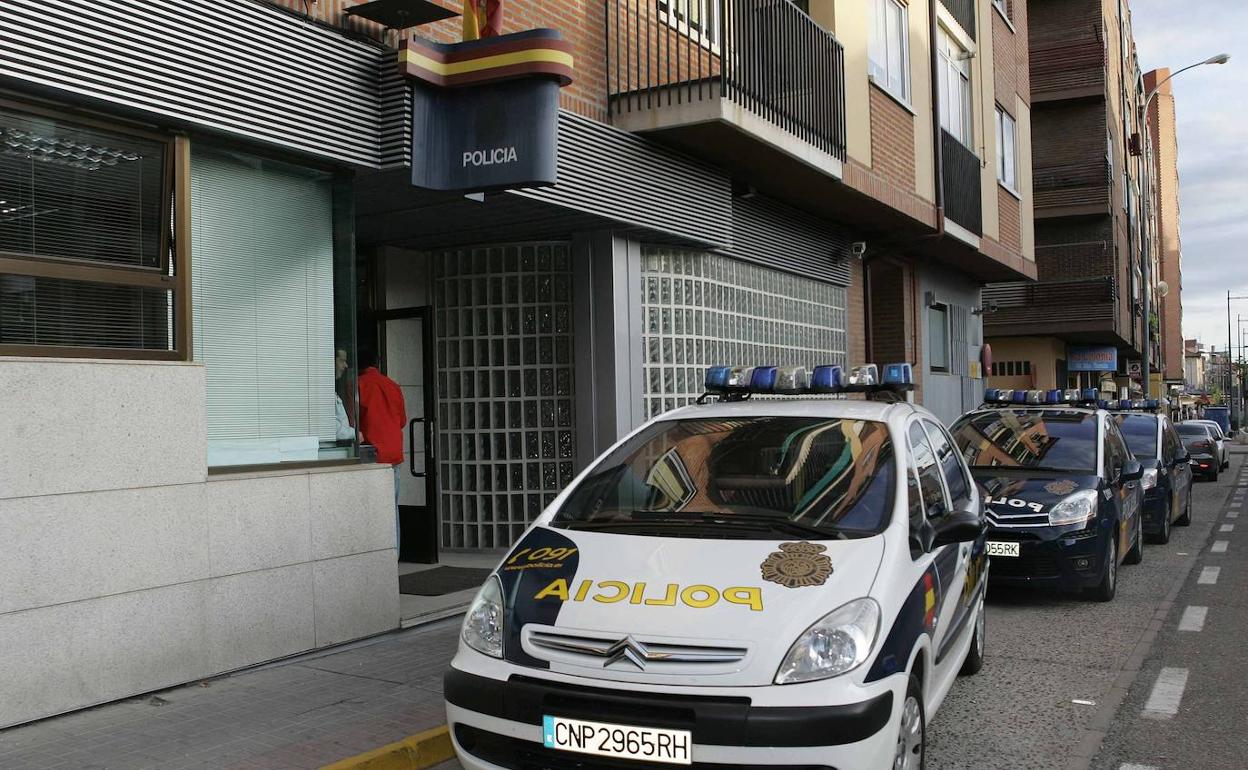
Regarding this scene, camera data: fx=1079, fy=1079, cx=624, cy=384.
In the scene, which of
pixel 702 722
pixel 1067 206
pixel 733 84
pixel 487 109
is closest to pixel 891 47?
pixel 733 84

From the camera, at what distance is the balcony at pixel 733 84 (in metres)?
9.44

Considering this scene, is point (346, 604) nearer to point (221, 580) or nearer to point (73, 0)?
point (221, 580)

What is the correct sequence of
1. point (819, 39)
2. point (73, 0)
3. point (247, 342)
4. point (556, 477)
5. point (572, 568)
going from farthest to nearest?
point (819, 39) → point (556, 477) → point (247, 342) → point (73, 0) → point (572, 568)

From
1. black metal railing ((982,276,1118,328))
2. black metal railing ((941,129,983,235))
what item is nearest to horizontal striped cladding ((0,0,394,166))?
black metal railing ((941,129,983,235))

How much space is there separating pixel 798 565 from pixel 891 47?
12.7m

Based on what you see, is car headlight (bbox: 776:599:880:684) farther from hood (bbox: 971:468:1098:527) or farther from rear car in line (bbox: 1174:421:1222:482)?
rear car in line (bbox: 1174:421:1222:482)

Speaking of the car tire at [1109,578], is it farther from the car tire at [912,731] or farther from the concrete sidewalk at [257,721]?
the concrete sidewalk at [257,721]

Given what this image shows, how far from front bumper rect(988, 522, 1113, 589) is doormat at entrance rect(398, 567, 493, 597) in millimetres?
3992

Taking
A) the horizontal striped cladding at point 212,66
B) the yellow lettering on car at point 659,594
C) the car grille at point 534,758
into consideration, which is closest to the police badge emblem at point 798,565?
the yellow lettering on car at point 659,594

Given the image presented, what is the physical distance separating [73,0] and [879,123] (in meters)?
10.5

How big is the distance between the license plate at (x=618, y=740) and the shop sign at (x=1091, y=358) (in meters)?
35.8

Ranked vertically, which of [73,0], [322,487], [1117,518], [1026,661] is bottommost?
[1026,661]

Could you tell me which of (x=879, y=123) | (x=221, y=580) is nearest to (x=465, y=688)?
(x=221, y=580)

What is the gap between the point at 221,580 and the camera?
5895mm
